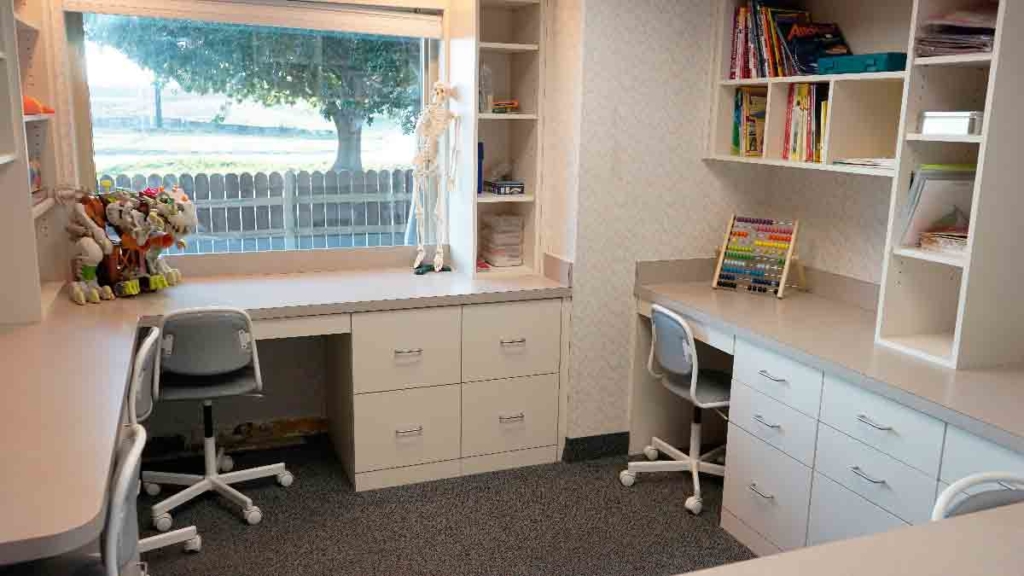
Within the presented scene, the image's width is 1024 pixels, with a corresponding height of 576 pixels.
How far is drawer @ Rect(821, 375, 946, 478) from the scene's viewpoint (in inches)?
91.4

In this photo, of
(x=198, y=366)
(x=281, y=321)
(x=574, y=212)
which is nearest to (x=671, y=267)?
(x=574, y=212)

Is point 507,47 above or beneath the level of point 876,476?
above

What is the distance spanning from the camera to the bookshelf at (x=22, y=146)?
2717 mm

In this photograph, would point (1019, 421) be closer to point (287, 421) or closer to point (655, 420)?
point (655, 420)

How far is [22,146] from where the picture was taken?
276cm

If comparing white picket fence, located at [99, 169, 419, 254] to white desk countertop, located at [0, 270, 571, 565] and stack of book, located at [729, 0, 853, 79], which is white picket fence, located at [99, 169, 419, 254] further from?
stack of book, located at [729, 0, 853, 79]

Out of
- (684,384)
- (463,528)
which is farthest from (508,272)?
(463,528)

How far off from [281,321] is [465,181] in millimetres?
1069

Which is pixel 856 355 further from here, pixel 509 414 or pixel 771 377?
pixel 509 414

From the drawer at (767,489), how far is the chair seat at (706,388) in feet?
0.48

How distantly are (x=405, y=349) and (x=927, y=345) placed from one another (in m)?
1.88

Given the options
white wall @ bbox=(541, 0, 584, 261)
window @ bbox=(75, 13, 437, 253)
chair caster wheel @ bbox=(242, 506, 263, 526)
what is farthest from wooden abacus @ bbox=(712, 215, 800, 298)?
chair caster wheel @ bbox=(242, 506, 263, 526)

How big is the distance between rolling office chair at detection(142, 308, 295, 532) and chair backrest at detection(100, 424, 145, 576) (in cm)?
102

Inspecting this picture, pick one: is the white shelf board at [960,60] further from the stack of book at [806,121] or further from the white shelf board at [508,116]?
the white shelf board at [508,116]
